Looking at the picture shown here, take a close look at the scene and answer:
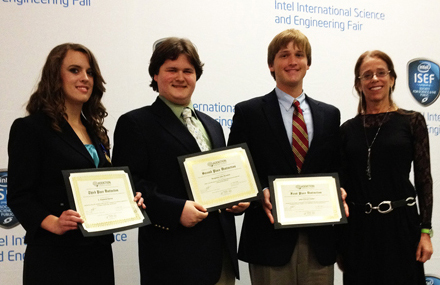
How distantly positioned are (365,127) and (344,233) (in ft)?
2.07

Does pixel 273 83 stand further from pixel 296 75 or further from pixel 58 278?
pixel 58 278

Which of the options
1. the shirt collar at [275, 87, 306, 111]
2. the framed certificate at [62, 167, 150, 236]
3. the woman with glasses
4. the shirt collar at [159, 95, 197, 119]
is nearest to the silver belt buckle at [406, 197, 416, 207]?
the woman with glasses

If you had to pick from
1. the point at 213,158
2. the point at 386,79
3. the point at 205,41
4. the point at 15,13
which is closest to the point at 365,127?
the point at 386,79

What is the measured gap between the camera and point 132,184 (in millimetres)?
2018

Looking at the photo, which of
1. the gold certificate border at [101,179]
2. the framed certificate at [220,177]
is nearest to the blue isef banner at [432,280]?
the framed certificate at [220,177]

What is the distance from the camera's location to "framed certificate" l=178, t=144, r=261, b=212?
80.4 inches

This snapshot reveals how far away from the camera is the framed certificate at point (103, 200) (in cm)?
184

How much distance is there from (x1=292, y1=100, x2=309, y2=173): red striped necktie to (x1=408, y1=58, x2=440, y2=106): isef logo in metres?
2.00

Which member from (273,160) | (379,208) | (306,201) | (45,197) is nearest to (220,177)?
(273,160)

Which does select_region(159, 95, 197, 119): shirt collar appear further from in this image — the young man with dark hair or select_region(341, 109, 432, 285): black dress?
select_region(341, 109, 432, 285): black dress

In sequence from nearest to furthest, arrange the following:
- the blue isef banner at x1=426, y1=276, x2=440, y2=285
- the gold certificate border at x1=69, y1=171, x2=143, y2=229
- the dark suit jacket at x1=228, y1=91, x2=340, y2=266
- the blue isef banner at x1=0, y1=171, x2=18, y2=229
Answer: the gold certificate border at x1=69, y1=171, x2=143, y2=229 → the dark suit jacket at x1=228, y1=91, x2=340, y2=266 → the blue isef banner at x1=0, y1=171, x2=18, y2=229 → the blue isef banner at x1=426, y1=276, x2=440, y2=285

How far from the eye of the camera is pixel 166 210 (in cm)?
204

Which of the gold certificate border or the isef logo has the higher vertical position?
the isef logo

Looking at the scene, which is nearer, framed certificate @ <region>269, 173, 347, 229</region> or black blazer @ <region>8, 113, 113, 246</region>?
black blazer @ <region>8, 113, 113, 246</region>
